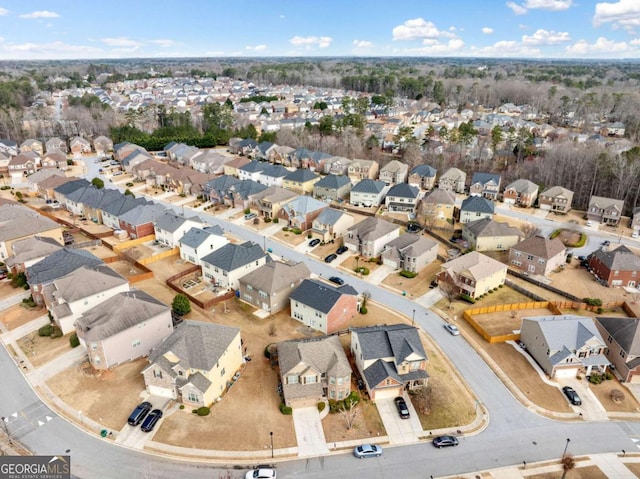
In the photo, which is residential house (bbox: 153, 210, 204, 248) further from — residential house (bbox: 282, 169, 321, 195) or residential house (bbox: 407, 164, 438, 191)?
residential house (bbox: 407, 164, 438, 191)

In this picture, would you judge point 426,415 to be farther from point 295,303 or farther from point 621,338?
point 621,338

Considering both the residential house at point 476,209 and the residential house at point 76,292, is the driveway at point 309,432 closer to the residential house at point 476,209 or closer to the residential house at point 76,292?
the residential house at point 76,292

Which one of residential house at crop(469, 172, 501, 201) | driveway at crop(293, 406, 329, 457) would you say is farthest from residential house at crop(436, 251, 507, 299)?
residential house at crop(469, 172, 501, 201)

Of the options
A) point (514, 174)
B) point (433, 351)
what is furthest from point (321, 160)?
point (433, 351)

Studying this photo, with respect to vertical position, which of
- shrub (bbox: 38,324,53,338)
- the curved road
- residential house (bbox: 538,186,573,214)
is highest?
residential house (bbox: 538,186,573,214)

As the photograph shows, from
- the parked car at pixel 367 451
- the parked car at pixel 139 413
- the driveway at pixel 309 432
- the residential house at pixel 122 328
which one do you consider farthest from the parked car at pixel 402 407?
the residential house at pixel 122 328

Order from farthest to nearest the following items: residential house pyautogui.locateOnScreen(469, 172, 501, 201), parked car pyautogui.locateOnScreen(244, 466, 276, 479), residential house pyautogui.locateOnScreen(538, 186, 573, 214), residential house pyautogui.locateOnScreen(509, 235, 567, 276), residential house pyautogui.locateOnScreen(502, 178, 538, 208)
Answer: residential house pyautogui.locateOnScreen(469, 172, 501, 201)
residential house pyautogui.locateOnScreen(502, 178, 538, 208)
residential house pyautogui.locateOnScreen(538, 186, 573, 214)
residential house pyautogui.locateOnScreen(509, 235, 567, 276)
parked car pyautogui.locateOnScreen(244, 466, 276, 479)

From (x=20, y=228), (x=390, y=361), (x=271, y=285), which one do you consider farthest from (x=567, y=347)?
(x=20, y=228)
